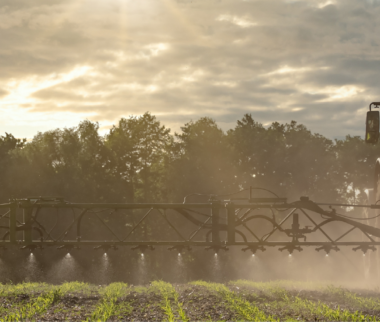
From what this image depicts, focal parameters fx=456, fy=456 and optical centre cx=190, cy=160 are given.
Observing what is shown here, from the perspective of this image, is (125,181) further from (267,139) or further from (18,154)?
(267,139)

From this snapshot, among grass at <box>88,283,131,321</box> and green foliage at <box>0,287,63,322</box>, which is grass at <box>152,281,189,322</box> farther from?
green foliage at <box>0,287,63,322</box>

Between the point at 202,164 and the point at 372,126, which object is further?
the point at 202,164

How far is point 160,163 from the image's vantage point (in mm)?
52188

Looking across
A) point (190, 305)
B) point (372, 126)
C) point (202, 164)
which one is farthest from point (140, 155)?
point (372, 126)

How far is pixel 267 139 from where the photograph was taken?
2253 inches

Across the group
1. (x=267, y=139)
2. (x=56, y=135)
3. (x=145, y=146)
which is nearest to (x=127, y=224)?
(x=145, y=146)

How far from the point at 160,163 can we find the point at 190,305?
114 feet

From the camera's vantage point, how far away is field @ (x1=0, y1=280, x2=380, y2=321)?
614 inches

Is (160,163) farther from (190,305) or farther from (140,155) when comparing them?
(190,305)

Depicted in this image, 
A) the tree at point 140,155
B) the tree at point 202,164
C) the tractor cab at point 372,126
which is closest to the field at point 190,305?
the tractor cab at point 372,126

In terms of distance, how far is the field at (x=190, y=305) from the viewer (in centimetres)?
1560

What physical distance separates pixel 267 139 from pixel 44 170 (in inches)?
1060

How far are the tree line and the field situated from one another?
25.9m

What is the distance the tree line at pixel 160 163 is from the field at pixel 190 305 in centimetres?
2588
